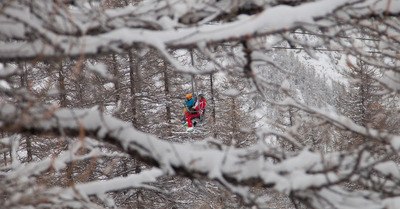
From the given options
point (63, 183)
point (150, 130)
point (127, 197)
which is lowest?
point (127, 197)

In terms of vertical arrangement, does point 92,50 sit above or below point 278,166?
above

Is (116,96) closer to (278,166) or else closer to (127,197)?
(127,197)

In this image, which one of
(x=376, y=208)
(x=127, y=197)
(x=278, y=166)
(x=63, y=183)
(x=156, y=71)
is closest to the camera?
(x=376, y=208)

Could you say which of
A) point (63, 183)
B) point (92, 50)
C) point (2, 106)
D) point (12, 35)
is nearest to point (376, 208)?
point (92, 50)

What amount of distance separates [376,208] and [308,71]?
158m

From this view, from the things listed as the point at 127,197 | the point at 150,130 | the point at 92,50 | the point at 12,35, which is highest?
the point at 12,35

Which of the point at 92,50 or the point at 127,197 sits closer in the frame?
the point at 92,50

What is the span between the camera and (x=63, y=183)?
347 inches

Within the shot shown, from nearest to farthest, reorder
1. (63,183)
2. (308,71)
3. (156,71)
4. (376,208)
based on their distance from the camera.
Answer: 1. (376,208)
2. (63,183)
3. (156,71)
4. (308,71)

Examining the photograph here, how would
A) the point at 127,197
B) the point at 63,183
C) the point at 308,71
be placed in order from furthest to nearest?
the point at 308,71, the point at 127,197, the point at 63,183

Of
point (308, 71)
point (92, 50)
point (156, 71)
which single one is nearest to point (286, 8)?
point (92, 50)

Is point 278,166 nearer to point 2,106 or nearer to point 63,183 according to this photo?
point 2,106

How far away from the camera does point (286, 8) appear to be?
85.1 inches

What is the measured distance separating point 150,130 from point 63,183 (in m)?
2.91
